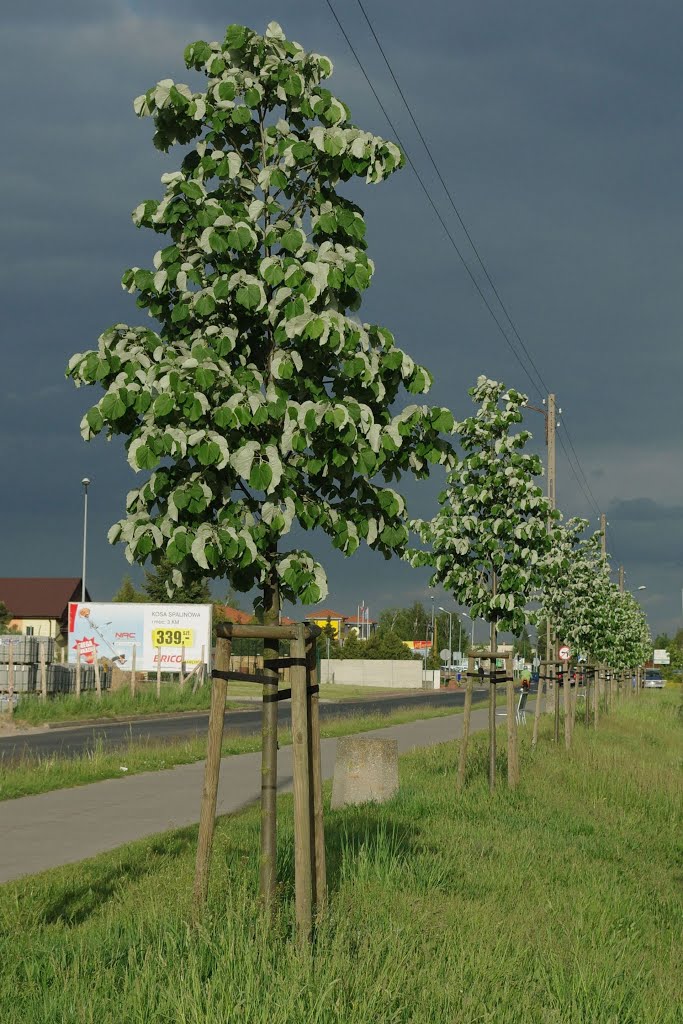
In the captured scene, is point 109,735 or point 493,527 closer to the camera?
point 493,527

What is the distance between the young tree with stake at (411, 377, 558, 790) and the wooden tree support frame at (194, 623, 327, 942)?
857 cm

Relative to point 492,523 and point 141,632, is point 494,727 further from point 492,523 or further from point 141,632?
point 141,632

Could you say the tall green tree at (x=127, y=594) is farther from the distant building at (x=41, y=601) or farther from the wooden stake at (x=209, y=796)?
the wooden stake at (x=209, y=796)

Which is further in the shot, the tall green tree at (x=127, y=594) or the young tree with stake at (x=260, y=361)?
the tall green tree at (x=127, y=594)

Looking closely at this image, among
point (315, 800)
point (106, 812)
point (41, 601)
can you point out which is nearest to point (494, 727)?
point (106, 812)

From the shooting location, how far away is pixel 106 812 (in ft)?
44.5

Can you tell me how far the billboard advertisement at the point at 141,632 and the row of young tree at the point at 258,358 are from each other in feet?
150

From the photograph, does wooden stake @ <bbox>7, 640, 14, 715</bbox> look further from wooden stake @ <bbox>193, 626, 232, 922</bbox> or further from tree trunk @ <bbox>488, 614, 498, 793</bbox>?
wooden stake @ <bbox>193, 626, 232, 922</bbox>

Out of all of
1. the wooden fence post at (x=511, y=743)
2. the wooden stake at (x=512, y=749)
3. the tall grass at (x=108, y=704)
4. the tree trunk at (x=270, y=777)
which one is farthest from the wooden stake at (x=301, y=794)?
the tall grass at (x=108, y=704)

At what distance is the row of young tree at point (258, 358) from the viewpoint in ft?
20.8

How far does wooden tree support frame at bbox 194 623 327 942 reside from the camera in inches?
256

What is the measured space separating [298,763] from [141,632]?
4775cm

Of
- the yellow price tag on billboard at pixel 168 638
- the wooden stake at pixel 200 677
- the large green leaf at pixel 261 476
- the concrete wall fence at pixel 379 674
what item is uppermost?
the large green leaf at pixel 261 476

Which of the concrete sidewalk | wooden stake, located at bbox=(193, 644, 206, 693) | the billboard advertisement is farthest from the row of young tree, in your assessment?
the billboard advertisement
